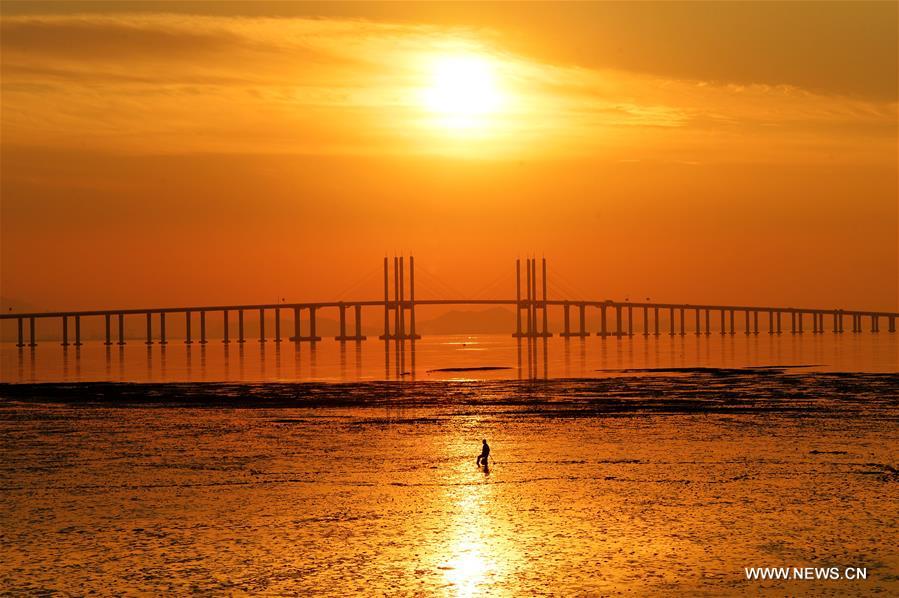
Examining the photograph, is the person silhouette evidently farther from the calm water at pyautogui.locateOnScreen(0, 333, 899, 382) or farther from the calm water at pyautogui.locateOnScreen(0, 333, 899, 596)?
the calm water at pyautogui.locateOnScreen(0, 333, 899, 382)

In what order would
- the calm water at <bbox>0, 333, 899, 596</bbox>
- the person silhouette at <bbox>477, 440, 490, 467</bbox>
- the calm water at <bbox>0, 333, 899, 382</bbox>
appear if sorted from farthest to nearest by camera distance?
the calm water at <bbox>0, 333, 899, 382</bbox>, the person silhouette at <bbox>477, 440, 490, 467</bbox>, the calm water at <bbox>0, 333, 899, 596</bbox>

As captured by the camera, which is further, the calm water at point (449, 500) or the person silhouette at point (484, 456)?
the person silhouette at point (484, 456)

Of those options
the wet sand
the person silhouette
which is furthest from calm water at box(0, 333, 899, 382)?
the person silhouette

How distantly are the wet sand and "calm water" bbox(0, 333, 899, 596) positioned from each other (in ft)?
0.17

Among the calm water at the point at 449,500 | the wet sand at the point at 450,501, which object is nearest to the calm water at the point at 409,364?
the calm water at the point at 449,500

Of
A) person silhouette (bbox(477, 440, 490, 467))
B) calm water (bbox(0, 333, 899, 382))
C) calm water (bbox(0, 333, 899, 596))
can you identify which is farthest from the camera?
calm water (bbox(0, 333, 899, 382))

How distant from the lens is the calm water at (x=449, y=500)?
12.3m

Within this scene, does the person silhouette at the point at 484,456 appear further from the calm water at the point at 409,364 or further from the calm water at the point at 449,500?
the calm water at the point at 409,364

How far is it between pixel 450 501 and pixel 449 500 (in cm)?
10

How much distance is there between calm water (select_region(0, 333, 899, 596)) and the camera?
40.5 ft

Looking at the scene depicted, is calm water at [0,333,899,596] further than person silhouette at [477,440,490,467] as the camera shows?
No

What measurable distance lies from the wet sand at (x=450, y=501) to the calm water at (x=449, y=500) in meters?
0.05

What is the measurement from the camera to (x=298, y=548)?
45.0 ft

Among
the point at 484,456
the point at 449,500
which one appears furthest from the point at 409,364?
the point at 449,500
